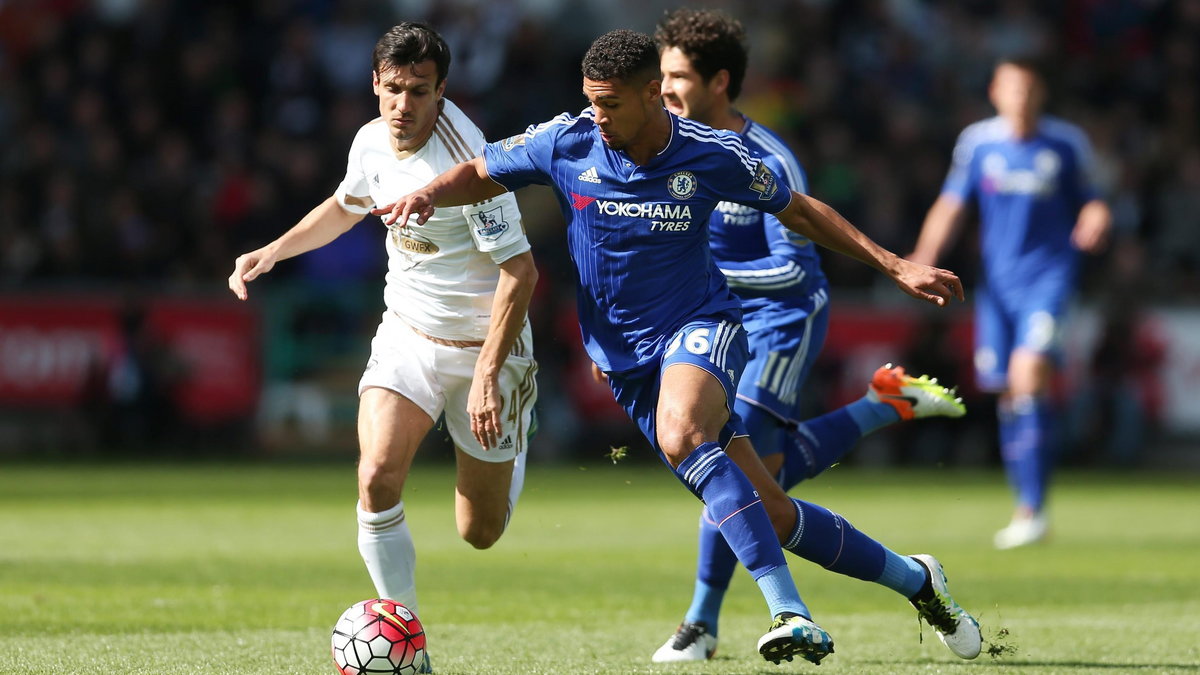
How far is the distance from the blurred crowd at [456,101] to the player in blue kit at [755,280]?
32.8 ft

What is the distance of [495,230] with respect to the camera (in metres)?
6.23

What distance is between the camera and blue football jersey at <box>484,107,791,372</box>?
5.76 meters

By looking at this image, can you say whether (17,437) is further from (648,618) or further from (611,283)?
(611,283)

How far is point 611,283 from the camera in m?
5.92

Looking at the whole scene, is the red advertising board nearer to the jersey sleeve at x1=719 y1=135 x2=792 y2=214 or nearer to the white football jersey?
the white football jersey

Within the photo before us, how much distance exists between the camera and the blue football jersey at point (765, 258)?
6910mm

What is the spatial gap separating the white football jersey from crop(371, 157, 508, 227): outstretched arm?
31cm

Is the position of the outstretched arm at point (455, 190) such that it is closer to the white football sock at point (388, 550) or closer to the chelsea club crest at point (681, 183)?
the chelsea club crest at point (681, 183)

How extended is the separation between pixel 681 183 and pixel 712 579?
1.84m

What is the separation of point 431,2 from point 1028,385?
1154cm

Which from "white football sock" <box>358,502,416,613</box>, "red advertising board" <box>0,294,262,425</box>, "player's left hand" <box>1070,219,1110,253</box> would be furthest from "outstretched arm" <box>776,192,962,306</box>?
"red advertising board" <box>0,294,262,425</box>

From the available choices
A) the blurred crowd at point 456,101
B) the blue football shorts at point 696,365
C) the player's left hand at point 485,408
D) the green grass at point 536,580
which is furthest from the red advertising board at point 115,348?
the blue football shorts at point 696,365

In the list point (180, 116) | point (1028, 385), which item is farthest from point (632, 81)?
point (180, 116)

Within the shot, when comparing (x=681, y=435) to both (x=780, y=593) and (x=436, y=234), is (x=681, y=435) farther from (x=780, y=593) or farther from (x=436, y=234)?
(x=436, y=234)
